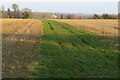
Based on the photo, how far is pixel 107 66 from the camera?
8555 mm

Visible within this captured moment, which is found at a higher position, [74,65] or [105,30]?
[105,30]

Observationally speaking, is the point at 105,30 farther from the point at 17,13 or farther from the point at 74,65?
the point at 17,13

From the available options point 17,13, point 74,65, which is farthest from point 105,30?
point 17,13

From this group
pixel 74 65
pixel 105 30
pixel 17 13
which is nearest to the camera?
pixel 74 65

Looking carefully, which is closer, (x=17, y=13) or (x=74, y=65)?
(x=74, y=65)

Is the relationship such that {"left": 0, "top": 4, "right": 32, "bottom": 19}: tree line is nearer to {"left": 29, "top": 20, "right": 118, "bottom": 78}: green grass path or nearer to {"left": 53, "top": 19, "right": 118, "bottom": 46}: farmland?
{"left": 53, "top": 19, "right": 118, "bottom": 46}: farmland

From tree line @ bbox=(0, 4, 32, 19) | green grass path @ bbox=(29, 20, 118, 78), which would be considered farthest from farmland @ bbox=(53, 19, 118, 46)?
tree line @ bbox=(0, 4, 32, 19)

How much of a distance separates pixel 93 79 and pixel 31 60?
10.2 ft

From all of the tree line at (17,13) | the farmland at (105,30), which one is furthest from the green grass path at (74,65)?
the tree line at (17,13)

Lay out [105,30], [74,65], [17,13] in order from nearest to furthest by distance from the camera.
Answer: [74,65], [105,30], [17,13]

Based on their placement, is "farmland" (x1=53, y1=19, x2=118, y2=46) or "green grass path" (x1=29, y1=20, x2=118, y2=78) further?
"farmland" (x1=53, y1=19, x2=118, y2=46)

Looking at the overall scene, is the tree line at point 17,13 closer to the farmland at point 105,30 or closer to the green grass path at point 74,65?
the farmland at point 105,30

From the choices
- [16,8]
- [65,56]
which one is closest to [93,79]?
[65,56]

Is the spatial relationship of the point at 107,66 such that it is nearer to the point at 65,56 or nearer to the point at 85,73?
the point at 85,73
